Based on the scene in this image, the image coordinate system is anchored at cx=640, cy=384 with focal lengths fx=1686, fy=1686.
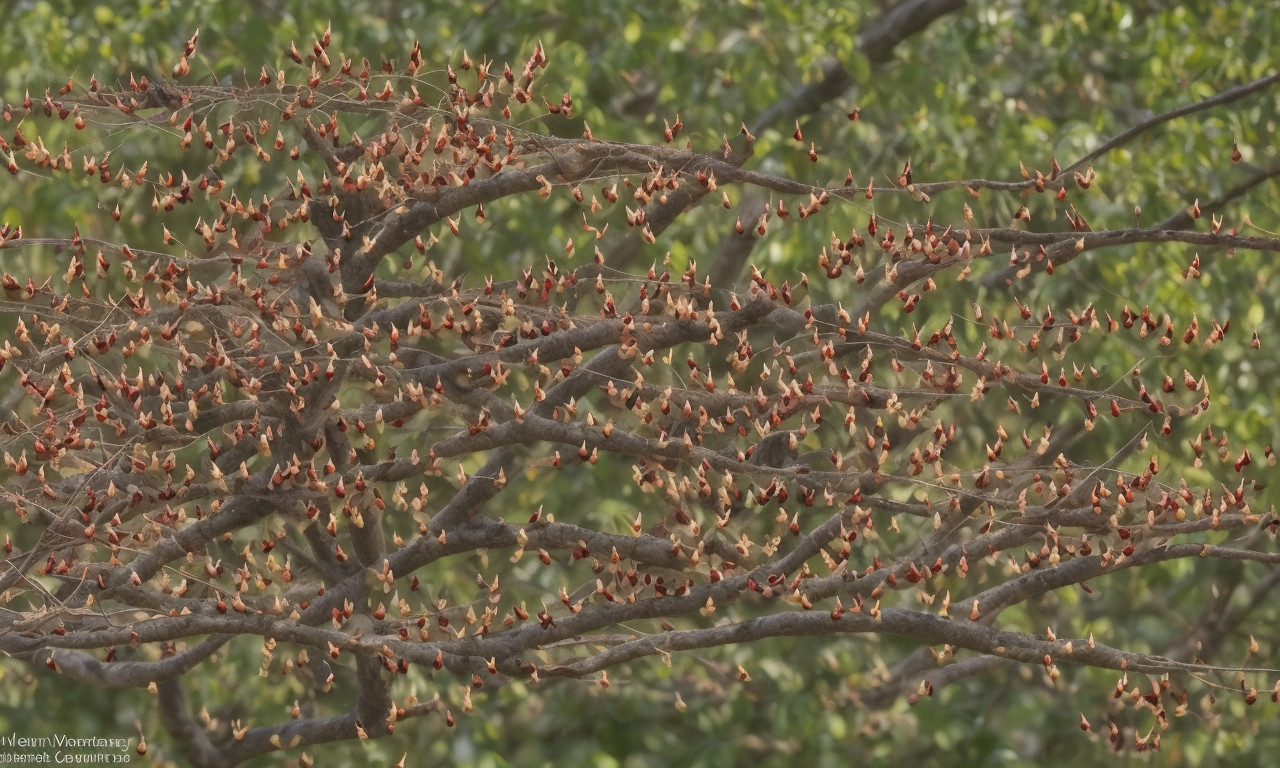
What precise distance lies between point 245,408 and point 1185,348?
577 centimetres

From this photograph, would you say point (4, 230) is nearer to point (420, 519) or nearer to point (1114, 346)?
point (420, 519)

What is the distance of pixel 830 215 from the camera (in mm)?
10047

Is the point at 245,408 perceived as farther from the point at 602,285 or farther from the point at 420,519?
the point at 602,285

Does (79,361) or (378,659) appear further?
(79,361)

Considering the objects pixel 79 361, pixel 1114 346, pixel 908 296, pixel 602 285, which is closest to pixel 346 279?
pixel 602 285

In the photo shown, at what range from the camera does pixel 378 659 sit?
8383 millimetres

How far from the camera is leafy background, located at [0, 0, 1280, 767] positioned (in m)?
10.3

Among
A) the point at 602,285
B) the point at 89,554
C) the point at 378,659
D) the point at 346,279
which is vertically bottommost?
the point at 378,659

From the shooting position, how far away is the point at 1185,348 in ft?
33.9

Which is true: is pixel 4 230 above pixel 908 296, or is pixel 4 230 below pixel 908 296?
above

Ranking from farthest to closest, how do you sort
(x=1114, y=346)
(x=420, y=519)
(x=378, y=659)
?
(x=1114, y=346)
(x=378, y=659)
(x=420, y=519)

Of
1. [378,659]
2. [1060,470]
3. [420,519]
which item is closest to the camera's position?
[1060,470]

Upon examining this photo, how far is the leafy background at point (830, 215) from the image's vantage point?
33.9 feet

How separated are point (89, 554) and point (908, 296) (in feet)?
13.5
